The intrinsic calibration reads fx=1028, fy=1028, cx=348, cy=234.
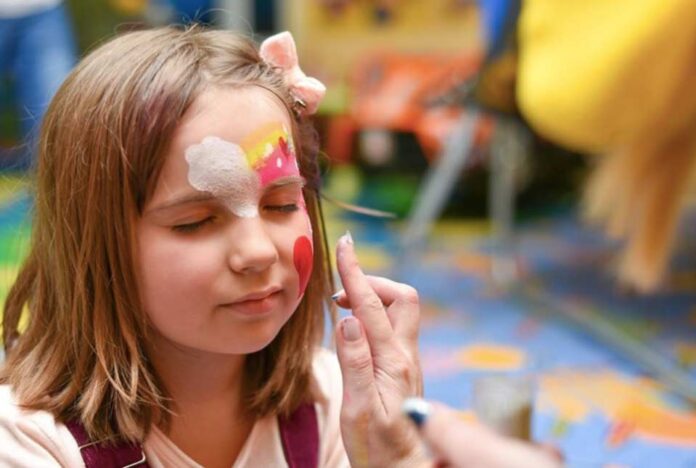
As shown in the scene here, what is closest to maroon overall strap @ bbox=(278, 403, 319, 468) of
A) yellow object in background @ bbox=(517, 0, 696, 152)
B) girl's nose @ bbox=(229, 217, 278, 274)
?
girl's nose @ bbox=(229, 217, 278, 274)

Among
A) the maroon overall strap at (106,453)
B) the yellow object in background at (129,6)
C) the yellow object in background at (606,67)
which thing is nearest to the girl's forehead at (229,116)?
the maroon overall strap at (106,453)

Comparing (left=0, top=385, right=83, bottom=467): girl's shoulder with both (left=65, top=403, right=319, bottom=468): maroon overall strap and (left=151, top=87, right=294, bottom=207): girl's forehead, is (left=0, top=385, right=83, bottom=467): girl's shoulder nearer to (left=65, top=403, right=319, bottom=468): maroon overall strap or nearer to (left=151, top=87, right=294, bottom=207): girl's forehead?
(left=65, top=403, right=319, bottom=468): maroon overall strap

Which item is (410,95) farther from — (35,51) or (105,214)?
(105,214)

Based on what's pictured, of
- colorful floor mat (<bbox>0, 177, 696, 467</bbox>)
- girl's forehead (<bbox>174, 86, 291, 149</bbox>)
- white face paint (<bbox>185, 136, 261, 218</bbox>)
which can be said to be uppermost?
girl's forehead (<bbox>174, 86, 291, 149</bbox>)

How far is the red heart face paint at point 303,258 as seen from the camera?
859 mm

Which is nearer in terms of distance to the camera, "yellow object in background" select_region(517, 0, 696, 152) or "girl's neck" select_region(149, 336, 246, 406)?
"girl's neck" select_region(149, 336, 246, 406)

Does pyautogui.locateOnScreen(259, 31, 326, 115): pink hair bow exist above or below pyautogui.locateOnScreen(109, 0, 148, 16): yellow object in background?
above

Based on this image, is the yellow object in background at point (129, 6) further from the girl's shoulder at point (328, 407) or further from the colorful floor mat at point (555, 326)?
the girl's shoulder at point (328, 407)

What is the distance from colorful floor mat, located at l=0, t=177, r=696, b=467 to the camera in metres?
1.68

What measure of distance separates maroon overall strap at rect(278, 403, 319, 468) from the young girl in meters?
0.06

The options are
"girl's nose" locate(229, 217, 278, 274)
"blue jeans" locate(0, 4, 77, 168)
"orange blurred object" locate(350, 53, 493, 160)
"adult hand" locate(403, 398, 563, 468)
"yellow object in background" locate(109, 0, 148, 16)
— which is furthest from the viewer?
"yellow object in background" locate(109, 0, 148, 16)

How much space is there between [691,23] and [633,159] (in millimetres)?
367

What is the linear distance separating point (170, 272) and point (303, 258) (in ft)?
0.39

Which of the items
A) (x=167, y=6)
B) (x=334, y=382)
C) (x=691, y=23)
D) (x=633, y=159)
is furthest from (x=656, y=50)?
(x=167, y=6)
